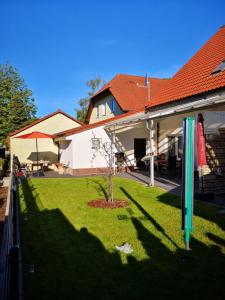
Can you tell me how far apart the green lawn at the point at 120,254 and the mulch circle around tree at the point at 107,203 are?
A: 280 mm

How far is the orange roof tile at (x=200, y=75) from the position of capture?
44.8 feet

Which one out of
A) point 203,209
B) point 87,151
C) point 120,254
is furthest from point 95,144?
point 120,254

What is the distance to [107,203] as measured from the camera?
10.1 m

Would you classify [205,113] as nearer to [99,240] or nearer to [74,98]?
[99,240]

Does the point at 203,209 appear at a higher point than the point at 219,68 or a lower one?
lower

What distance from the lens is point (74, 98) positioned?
60.7 metres

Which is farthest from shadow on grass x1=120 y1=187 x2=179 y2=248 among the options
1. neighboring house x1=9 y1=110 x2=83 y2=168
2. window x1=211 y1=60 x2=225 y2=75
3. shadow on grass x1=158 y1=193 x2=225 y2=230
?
neighboring house x1=9 y1=110 x2=83 y2=168

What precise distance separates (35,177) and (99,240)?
1264 cm

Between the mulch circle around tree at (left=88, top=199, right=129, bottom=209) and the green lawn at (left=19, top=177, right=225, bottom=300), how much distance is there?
280mm

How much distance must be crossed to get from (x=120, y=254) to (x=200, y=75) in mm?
12493

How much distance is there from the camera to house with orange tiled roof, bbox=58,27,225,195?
1226cm

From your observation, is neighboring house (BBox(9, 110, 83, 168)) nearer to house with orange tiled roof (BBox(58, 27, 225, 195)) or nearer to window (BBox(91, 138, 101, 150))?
house with orange tiled roof (BBox(58, 27, 225, 195))

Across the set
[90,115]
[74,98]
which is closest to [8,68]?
[74,98]

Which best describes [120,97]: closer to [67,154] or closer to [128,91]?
[128,91]
